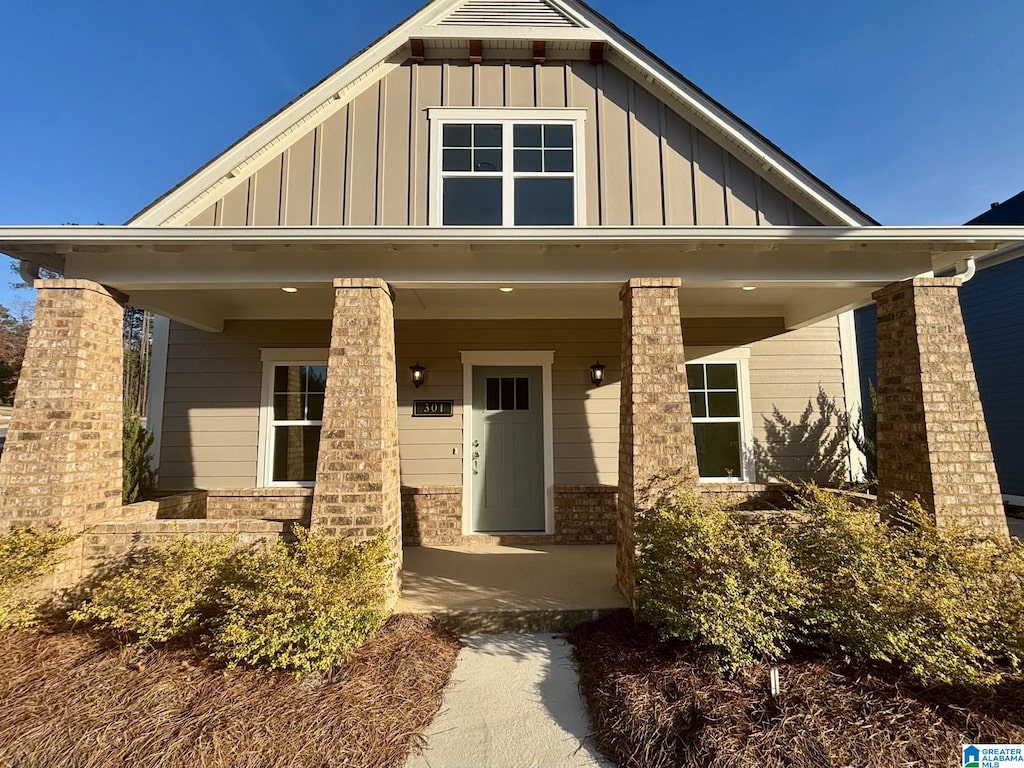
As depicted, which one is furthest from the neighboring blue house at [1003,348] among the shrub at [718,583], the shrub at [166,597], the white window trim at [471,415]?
the shrub at [166,597]

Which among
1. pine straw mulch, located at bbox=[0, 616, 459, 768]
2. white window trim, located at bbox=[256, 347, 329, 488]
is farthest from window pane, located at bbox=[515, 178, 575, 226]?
pine straw mulch, located at bbox=[0, 616, 459, 768]

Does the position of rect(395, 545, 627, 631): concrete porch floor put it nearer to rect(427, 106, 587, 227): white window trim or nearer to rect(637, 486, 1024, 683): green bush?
rect(637, 486, 1024, 683): green bush

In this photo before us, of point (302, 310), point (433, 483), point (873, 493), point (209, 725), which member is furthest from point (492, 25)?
point (873, 493)

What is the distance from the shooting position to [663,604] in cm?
329

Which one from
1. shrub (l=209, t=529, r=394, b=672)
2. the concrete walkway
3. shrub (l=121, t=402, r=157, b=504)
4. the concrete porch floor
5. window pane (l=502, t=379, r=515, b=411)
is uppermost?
window pane (l=502, t=379, r=515, b=411)

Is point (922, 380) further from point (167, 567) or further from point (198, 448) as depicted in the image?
point (198, 448)

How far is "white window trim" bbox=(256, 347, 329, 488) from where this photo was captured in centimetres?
620

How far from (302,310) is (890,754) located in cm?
654

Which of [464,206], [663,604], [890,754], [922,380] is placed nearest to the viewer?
[890,754]

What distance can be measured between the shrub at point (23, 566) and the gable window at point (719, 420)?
21.4 ft

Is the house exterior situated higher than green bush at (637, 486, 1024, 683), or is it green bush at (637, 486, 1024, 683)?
the house exterior

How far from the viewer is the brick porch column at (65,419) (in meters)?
3.93

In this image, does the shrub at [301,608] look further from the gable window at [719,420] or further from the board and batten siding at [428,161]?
the gable window at [719,420]

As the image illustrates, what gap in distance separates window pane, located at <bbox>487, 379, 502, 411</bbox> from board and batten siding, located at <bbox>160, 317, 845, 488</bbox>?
0.39m
